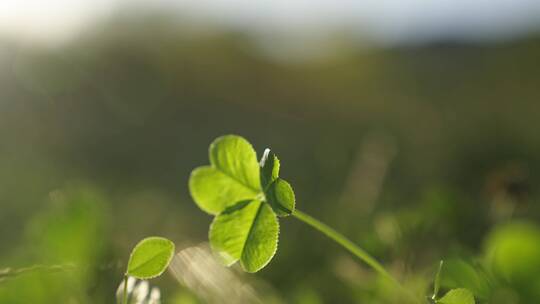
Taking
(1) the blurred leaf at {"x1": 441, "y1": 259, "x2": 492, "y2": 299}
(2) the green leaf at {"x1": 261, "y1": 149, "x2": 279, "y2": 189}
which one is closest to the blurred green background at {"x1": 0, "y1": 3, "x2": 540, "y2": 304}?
(1) the blurred leaf at {"x1": 441, "y1": 259, "x2": 492, "y2": 299}

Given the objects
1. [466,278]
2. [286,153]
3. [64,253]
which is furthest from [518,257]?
[286,153]

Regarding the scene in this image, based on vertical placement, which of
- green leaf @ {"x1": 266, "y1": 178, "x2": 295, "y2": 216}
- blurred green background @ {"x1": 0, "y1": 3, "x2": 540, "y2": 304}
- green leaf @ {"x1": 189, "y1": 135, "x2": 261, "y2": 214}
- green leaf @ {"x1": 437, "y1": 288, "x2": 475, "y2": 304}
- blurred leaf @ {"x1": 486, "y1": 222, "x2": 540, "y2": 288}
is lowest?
green leaf @ {"x1": 437, "y1": 288, "x2": 475, "y2": 304}

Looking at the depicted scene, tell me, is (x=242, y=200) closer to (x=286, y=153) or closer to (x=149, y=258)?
(x=149, y=258)

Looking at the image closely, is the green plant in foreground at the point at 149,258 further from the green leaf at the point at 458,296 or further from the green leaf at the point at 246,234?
the green leaf at the point at 458,296

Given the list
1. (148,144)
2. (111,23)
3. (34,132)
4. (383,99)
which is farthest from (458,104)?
(111,23)

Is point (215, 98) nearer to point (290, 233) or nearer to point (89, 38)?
point (89, 38)

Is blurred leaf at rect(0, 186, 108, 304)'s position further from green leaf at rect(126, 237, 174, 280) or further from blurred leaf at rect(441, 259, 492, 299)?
blurred leaf at rect(441, 259, 492, 299)
